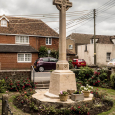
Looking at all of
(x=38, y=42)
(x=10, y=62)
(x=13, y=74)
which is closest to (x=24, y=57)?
(x=10, y=62)

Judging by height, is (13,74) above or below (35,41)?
below

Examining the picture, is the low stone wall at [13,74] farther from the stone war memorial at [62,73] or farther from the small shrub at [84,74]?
the stone war memorial at [62,73]

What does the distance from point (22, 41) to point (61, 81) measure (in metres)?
21.0

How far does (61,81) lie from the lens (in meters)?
8.12

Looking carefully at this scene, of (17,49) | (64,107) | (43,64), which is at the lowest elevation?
(64,107)

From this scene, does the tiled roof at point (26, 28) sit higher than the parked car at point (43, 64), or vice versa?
the tiled roof at point (26, 28)

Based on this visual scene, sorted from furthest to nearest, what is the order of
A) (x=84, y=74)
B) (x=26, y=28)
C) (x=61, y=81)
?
(x=26, y=28) < (x=84, y=74) < (x=61, y=81)

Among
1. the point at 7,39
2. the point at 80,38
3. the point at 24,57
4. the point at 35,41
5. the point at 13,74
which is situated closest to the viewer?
the point at 13,74

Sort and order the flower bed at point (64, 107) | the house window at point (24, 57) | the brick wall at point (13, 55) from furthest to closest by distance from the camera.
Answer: the house window at point (24, 57), the brick wall at point (13, 55), the flower bed at point (64, 107)

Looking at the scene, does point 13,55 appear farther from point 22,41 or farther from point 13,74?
point 13,74

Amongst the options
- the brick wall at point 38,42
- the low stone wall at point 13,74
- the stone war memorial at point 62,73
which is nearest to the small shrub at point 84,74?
the low stone wall at point 13,74

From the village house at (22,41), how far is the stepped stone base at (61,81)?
17.6 meters

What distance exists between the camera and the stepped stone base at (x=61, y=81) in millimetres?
8117

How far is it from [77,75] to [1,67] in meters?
14.5
